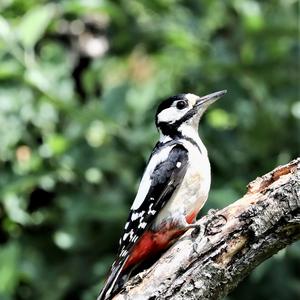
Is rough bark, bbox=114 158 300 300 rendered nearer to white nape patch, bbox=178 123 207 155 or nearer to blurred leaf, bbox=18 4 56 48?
white nape patch, bbox=178 123 207 155

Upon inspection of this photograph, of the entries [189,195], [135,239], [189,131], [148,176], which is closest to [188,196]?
[189,195]

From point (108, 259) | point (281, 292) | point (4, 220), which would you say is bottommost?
point (281, 292)

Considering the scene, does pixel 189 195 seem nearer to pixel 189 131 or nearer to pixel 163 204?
pixel 163 204

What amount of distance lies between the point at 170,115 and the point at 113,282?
49.1 inches

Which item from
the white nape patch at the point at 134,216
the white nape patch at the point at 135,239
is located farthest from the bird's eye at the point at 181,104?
the white nape patch at the point at 135,239

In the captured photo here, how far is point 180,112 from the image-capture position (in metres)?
5.63

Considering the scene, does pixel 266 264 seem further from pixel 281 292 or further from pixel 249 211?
pixel 249 211

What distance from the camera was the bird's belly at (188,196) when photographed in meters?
5.09

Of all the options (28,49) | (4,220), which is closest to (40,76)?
(28,49)

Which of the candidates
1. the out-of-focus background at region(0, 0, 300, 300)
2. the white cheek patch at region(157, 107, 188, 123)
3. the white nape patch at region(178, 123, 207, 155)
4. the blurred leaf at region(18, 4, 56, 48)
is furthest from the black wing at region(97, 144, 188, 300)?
the blurred leaf at region(18, 4, 56, 48)

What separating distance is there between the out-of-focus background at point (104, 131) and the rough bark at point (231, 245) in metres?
2.07

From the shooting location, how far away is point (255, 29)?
741cm

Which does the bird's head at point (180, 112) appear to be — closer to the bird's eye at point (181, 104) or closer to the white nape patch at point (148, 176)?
the bird's eye at point (181, 104)

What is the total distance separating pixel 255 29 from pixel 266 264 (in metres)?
1.84
